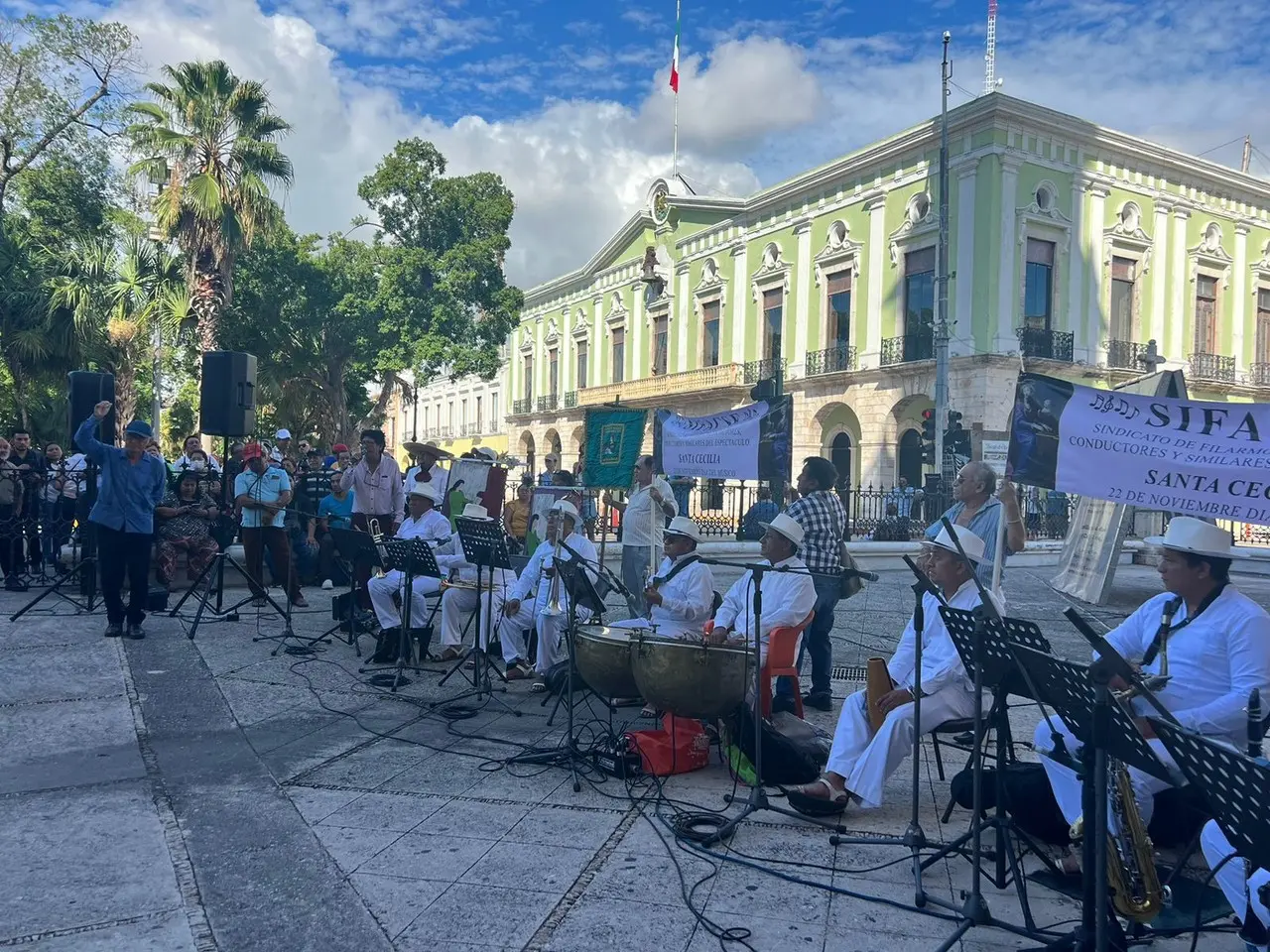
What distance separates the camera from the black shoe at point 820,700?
6945 millimetres

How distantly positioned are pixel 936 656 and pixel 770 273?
99.7 feet

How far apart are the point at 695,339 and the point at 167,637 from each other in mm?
30752

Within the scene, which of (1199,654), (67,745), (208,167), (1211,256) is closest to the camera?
(1199,654)

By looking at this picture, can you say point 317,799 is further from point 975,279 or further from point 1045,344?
point 1045,344

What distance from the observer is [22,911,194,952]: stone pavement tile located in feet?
10.7

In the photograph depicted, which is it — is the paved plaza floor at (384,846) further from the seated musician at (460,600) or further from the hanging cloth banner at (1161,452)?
the hanging cloth banner at (1161,452)

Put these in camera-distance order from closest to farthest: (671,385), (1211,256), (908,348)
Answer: (908,348)
(1211,256)
(671,385)

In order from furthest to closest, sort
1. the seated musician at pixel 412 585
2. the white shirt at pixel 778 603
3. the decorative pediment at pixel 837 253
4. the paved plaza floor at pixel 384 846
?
1. the decorative pediment at pixel 837 253
2. the seated musician at pixel 412 585
3. the white shirt at pixel 778 603
4. the paved plaza floor at pixel 384 846

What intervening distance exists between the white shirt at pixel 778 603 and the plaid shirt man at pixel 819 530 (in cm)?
90

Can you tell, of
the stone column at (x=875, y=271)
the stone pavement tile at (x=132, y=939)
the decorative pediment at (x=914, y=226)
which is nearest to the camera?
the stone pavement tile at (x=132, y=939)

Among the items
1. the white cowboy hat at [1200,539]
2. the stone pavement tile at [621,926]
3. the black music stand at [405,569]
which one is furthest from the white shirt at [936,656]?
the black music stand at [405,569]

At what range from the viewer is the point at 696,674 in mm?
4891

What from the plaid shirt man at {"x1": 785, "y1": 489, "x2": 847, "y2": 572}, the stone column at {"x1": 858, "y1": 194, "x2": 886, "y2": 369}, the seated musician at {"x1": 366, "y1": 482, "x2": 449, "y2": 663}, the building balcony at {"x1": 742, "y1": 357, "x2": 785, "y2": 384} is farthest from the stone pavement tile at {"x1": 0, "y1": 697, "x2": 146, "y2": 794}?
the building balcony at {"x1": 742, "y1": 357, "x2": 785, "y2": 384}

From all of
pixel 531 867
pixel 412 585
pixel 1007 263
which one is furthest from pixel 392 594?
pixel 1007 263
